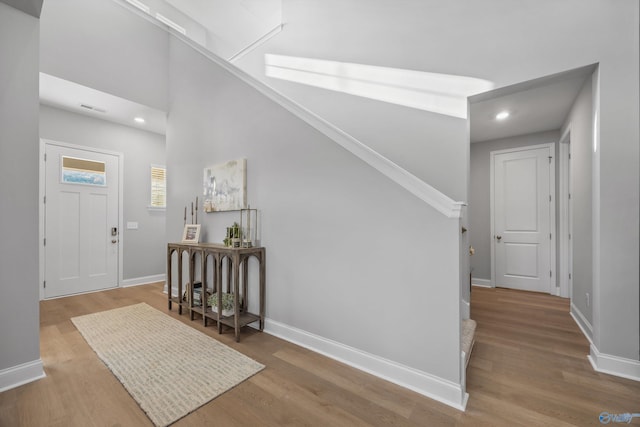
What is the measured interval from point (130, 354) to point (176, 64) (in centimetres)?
401

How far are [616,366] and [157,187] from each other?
6.10 meters

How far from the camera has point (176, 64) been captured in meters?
4.15

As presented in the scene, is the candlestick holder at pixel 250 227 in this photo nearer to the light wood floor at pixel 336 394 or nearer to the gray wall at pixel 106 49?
the light wood floor at pixel 336 394

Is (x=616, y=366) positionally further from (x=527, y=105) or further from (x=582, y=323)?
(x=527, y=105)

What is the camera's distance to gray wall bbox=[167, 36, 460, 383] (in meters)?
1.68

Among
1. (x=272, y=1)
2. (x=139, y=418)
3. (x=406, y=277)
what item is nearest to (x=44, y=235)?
(x=139, y=418)

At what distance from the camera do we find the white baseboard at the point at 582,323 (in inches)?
95.3

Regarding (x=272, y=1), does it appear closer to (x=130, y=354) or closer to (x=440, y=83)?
(x=440, y=83)

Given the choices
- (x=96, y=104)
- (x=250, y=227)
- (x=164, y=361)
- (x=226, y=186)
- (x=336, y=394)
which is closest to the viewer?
(x=336, y=394)

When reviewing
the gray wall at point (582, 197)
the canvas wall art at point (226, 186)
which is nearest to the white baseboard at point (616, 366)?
the gray wall at point (582, 197)

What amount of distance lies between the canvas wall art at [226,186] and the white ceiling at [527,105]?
2.38m

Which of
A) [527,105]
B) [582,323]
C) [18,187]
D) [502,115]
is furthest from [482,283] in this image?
[18,187]

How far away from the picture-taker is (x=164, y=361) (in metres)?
2.07

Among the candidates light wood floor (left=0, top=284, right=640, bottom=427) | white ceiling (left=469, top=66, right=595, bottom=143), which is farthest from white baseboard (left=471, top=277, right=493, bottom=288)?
white ceiling (left=469, top=66, right=595, bottom=143)
